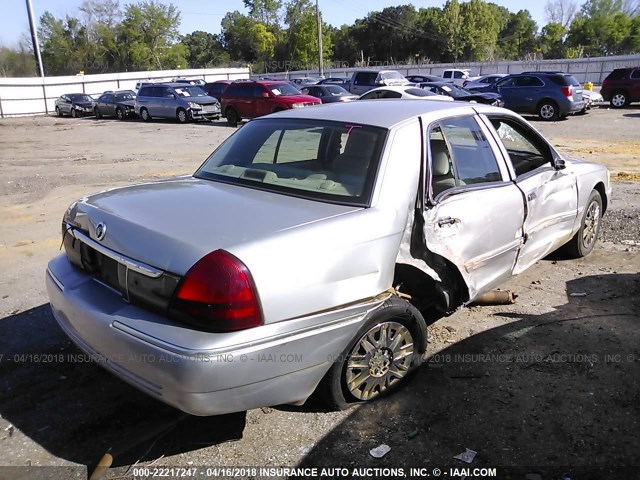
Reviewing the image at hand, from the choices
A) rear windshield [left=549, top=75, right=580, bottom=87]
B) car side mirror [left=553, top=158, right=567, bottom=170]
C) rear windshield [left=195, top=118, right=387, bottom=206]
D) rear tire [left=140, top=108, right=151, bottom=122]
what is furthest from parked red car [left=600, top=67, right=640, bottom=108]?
rear windshield [left=195, top=118, right=387, bottom=206]

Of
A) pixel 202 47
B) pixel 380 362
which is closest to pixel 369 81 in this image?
pixel 380 362

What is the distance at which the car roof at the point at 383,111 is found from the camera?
354cm

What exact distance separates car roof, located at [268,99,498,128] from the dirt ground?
5.27ft

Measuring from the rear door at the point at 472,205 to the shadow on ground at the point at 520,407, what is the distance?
52cm

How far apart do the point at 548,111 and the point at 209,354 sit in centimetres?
2139

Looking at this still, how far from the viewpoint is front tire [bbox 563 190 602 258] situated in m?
5.44

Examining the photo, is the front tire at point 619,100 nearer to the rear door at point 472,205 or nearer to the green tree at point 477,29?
the rear door at point 472,205

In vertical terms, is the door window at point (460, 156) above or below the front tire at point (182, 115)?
above

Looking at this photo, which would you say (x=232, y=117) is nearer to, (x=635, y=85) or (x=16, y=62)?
(x=635, y=85)

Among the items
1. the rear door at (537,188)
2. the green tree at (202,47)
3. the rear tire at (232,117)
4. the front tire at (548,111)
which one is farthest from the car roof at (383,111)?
the green tree at (202,47)

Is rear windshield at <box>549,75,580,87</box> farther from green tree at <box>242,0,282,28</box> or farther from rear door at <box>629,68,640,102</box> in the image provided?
green tree at <box>242,0,282,28</box>

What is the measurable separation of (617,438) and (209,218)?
243cm

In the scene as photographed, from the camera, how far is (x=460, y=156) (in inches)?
152

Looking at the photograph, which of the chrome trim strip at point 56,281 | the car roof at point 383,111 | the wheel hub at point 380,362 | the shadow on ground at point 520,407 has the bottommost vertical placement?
the shadow on ground at point 520,407
